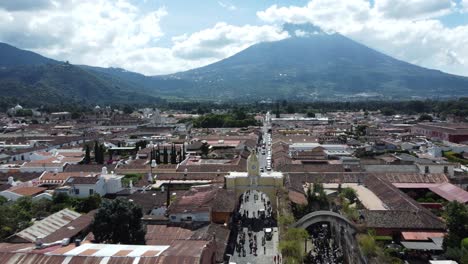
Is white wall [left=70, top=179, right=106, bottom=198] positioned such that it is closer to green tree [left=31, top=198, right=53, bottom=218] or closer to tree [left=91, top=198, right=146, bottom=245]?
green tree [left=31, top=198, right=53, bottom=218]

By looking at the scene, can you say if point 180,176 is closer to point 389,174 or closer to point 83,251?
point 389,174

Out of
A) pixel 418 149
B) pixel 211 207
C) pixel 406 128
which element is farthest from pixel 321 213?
pixel 406 128

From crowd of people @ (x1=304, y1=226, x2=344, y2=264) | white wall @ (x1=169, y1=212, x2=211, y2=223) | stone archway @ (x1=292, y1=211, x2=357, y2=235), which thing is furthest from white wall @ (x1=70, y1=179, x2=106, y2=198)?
stone archway @ (x1=292, y1=211, x2=357, y2=235)

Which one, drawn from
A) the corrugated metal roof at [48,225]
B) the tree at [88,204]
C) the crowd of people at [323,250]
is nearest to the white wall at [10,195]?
the tree at [88,204]

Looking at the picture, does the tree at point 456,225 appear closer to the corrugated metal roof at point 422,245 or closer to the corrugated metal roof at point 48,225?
the corrugated metal roof at point 422,245

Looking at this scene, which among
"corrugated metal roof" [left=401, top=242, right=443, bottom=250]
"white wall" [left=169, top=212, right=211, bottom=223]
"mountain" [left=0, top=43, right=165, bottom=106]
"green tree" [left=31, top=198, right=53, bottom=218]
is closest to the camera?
"corrugated metal roof" [left=401, top=242, right=443, bottom=250]
